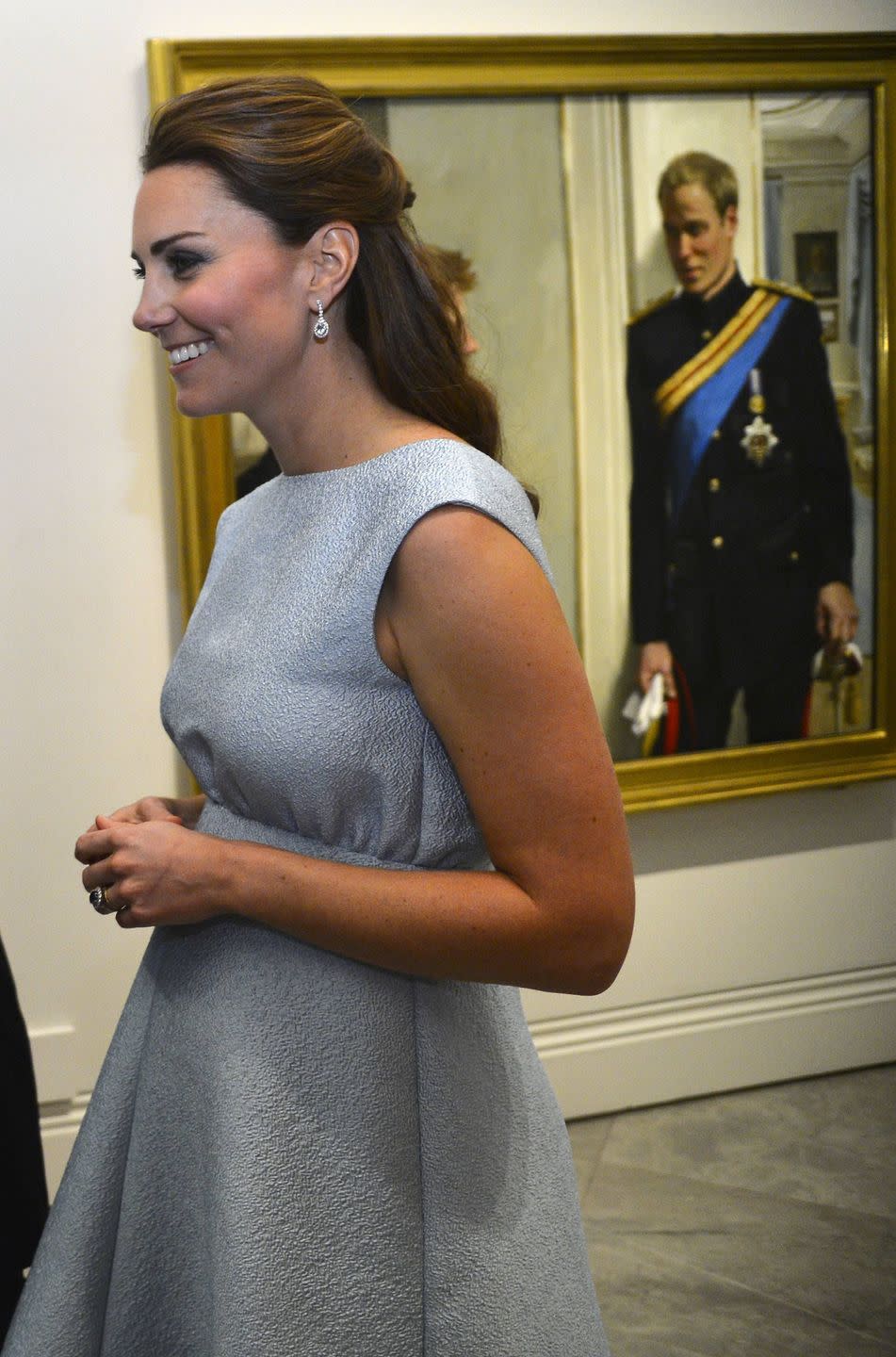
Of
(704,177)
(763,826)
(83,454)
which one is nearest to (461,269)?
(704,177)

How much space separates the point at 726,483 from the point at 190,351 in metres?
2.09

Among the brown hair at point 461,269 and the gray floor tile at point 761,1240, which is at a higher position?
the brown hair at point 461,269

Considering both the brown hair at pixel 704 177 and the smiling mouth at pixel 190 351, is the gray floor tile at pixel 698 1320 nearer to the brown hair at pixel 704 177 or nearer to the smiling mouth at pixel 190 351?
the smiling mouth at pixel 190 351

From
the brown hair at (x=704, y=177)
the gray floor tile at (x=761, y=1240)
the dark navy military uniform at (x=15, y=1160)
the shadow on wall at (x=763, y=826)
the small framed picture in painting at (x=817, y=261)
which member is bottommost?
the gray floor tile at (x=761, y=1240)

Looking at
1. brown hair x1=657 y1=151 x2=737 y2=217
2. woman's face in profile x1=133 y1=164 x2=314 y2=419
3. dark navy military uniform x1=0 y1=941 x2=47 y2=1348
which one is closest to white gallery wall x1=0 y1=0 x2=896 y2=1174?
brown hair x1=657 y1=151 x2=737 y2=217

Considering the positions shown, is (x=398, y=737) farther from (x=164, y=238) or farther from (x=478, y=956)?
(x=164, y=238)

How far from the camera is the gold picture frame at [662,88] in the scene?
9.50 ft

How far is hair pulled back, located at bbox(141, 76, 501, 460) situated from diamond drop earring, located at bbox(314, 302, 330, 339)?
39 millimetres

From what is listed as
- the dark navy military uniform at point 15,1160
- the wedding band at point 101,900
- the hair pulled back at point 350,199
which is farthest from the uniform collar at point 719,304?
the wedding band at point 101,900

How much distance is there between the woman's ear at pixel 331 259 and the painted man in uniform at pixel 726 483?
1889 mm

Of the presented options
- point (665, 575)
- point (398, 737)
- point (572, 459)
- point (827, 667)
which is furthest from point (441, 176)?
point (398, 737)

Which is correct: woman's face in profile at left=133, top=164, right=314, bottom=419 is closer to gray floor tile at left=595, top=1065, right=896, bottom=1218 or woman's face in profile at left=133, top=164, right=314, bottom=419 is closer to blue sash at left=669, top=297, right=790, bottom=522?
blue sash at left=669, top=297, right=790, bottom=522

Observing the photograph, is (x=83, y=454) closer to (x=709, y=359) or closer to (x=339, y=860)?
(x=709, y=359)

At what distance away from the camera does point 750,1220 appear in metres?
2.99
